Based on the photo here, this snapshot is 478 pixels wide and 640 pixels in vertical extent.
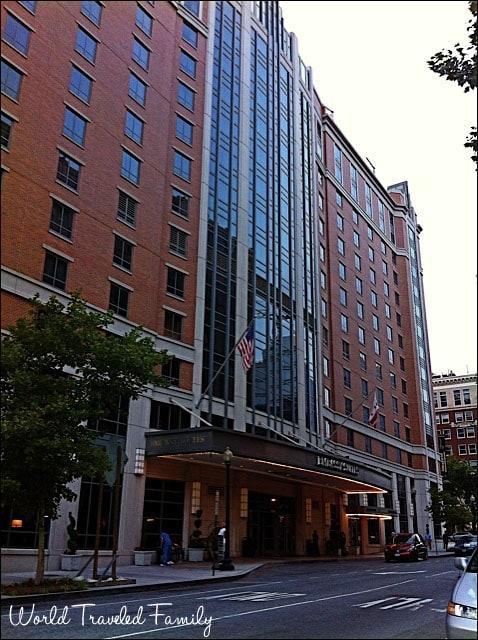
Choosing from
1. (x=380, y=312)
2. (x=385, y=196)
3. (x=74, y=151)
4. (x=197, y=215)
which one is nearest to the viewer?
(x=74, y=151)

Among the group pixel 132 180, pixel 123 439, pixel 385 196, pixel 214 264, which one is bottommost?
pixel 123 439

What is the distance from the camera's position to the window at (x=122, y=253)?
1297 inches

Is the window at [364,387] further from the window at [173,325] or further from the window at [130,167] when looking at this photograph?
the window at [130,167]

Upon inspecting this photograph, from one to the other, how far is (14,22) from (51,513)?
22.2 metres

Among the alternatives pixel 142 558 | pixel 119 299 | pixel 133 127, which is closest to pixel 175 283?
pixel 119 299

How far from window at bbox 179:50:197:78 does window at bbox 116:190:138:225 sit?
1183cm

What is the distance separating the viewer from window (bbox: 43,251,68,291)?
92.0ft

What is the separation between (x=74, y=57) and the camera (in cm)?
3209

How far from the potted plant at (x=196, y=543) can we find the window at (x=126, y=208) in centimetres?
1661

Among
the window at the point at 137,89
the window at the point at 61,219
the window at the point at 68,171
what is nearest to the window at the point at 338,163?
the window at the point at 137,89

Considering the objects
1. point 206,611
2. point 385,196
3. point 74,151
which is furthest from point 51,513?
point 385,196

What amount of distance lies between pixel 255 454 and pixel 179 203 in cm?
1613

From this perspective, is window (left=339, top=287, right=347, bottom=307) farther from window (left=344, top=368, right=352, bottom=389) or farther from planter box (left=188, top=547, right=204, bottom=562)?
planter box (left=188, top=547, right=204, bottom=562)

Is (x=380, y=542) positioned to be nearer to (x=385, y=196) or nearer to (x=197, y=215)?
(x=197, y=215)
